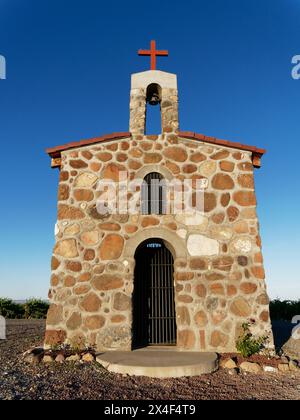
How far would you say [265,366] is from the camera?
5.09m

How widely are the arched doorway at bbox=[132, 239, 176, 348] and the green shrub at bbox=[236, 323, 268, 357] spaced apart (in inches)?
59.6

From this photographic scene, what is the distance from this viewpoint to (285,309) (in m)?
13.8

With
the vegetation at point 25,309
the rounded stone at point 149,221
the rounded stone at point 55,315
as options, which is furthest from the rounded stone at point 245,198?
the vegetation at point 25,309

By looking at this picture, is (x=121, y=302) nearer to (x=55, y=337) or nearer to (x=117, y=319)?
(x=117, y=319)

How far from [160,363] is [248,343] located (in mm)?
1825

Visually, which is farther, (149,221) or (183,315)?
(149,221)

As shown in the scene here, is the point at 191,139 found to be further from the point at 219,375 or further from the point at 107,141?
the point at 219,375

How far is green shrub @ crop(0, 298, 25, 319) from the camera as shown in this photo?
510 inches

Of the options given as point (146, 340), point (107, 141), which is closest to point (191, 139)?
point (107, 141)

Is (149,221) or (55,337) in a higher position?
(149,221)

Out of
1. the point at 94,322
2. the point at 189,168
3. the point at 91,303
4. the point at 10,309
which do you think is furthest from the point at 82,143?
the point at 10,309

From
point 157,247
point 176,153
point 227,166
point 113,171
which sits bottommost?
point 157,247
